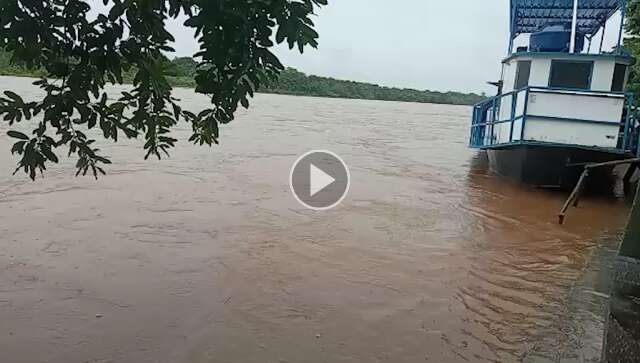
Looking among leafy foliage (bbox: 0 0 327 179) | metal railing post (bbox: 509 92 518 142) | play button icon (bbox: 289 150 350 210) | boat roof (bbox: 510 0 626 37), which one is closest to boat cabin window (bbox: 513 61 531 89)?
metal railing post (bbox: 509 92 518 142)

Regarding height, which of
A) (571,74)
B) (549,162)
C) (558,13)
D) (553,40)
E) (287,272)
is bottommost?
(287,272)

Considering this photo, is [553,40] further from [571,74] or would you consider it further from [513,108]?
[513,108]

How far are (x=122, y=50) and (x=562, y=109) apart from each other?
10542 mm

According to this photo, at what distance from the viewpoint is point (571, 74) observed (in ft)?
38.8

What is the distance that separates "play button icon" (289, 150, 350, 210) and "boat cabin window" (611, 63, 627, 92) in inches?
237

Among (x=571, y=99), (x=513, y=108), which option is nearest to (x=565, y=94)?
(x=571, y=99)

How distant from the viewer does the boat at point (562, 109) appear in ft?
35.4

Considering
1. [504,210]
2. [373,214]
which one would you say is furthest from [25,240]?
[504,210]

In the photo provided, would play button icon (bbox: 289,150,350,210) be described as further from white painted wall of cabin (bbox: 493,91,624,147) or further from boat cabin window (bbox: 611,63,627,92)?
boat cabin window (bbox: 611,63,627,92)

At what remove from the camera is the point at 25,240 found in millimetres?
7516

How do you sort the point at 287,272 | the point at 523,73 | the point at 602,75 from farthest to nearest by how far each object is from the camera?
the point at 523,73, the point at 602,75, the point at 287,272

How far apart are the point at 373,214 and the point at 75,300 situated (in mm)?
5677

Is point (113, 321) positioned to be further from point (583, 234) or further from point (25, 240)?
point (583, 234)

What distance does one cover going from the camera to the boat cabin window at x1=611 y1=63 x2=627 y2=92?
11.6 metres
